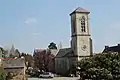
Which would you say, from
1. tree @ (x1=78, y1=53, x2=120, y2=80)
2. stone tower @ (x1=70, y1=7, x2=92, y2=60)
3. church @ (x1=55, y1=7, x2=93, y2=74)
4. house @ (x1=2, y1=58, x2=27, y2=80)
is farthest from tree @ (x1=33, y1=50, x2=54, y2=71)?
tree @ (x1=78, y1=53, x2=120, y2=80)

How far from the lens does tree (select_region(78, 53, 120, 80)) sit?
33.1 m

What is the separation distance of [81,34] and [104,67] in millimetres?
33740

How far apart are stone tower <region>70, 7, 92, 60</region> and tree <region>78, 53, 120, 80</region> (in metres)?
30.7

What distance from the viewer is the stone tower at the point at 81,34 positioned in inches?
2667

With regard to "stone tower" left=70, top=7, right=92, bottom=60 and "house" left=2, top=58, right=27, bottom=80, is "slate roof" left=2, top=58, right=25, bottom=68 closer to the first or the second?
"house" left=2, top=58, right=27, bottom=80

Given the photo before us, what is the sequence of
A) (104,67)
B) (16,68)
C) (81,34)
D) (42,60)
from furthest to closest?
(42,60)
(81,34)
(16,68)
(104,67)

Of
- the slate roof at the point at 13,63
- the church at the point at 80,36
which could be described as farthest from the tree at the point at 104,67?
the church at the point at 80,36

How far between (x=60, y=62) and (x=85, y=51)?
12410mm

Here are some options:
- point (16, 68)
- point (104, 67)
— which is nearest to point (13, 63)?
point (16, 68)

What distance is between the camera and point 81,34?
2672 inches

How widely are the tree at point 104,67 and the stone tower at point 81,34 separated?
30674mm

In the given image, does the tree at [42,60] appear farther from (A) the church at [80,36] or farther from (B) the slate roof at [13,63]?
(B) the slate roof at [13,63]

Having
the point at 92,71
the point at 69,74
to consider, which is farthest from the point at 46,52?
the point at 92,71

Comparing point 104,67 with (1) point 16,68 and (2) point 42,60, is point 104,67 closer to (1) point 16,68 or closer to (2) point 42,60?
(1) point 16,68
